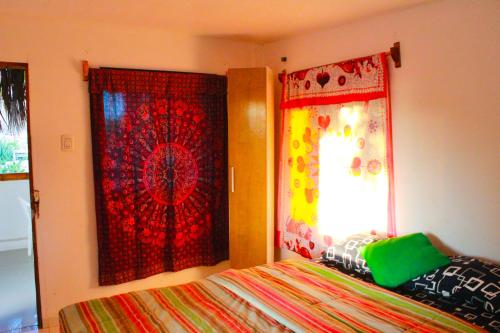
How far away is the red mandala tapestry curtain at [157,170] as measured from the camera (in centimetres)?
303

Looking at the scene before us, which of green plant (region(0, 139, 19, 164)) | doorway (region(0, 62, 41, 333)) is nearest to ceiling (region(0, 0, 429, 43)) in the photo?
doorway (region(0, 62, 41, 333))

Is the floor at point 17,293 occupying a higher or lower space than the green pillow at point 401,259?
lower

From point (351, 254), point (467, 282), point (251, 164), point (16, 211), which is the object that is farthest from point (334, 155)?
point (16, 211)

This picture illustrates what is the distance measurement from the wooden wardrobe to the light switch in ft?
4.23

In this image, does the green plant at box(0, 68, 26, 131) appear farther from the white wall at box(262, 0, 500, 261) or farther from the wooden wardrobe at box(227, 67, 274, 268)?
the white wall at box(262, 0, 500, 261)

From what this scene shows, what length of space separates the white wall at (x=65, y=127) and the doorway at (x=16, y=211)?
0.27 feet

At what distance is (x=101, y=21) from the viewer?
9.68 ft

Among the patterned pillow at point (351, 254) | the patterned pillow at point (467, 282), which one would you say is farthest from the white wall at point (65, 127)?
the patterned pillow at point (467, 282)

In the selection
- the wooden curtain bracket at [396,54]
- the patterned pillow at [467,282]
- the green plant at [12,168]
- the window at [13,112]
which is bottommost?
the patterned pillow at [467,282]

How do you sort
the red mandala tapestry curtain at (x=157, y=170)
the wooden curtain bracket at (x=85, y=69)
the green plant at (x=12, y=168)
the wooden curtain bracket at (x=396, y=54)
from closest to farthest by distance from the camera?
1. the wooden curtain bracket at (x=396, y=54)
2. the wooden curtain bracket at (x=85, y=69)
3. the red mandala tapestry curtain at (x=157, y=170)
4. the green plant at (x=12, y=168)

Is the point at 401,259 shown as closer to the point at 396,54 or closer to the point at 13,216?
the point at 396,54

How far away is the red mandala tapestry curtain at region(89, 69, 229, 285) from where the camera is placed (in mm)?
3027

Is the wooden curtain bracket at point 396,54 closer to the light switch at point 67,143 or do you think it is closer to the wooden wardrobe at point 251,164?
the wooden wardrobe at point 251,164

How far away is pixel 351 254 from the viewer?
97.7 inches
